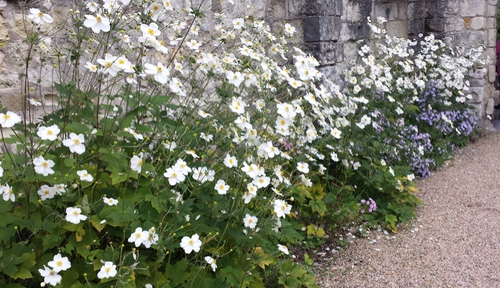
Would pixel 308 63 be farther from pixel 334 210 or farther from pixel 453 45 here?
pixel 453 45

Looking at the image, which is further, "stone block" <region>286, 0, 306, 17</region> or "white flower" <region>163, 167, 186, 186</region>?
"stone block" <region>286, 0, 306, 17</region>

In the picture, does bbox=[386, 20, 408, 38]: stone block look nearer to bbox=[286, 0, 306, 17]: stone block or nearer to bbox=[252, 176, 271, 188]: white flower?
bbox=[286, 0, 306, 17]: stone block

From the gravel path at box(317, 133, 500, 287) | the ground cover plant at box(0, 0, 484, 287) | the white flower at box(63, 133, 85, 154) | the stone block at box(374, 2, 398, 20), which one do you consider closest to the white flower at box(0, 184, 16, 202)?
the ground cover plant at box(0, 0, 484, 287)

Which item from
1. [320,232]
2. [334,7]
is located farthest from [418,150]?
[320,232]

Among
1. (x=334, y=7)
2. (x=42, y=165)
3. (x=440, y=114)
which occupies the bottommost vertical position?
(x=440, y=114)

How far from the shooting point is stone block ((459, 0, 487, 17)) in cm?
700

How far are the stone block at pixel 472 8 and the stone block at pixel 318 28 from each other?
287 centimetres

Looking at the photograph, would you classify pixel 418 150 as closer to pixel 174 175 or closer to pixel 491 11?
pixel 491 11

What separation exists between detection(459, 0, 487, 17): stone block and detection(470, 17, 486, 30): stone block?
0.17ft

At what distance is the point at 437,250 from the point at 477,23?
15.0 ft

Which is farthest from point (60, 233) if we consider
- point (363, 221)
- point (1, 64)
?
point (363, 221)

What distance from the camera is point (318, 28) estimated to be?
4.95 meters

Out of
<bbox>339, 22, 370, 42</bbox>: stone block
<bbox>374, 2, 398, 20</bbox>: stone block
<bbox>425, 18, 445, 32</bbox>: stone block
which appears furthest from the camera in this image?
<bbox>374, 2, 398, 20</bbox>: stone block

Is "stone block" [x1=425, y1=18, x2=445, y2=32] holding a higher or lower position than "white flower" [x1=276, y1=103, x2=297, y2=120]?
lower
